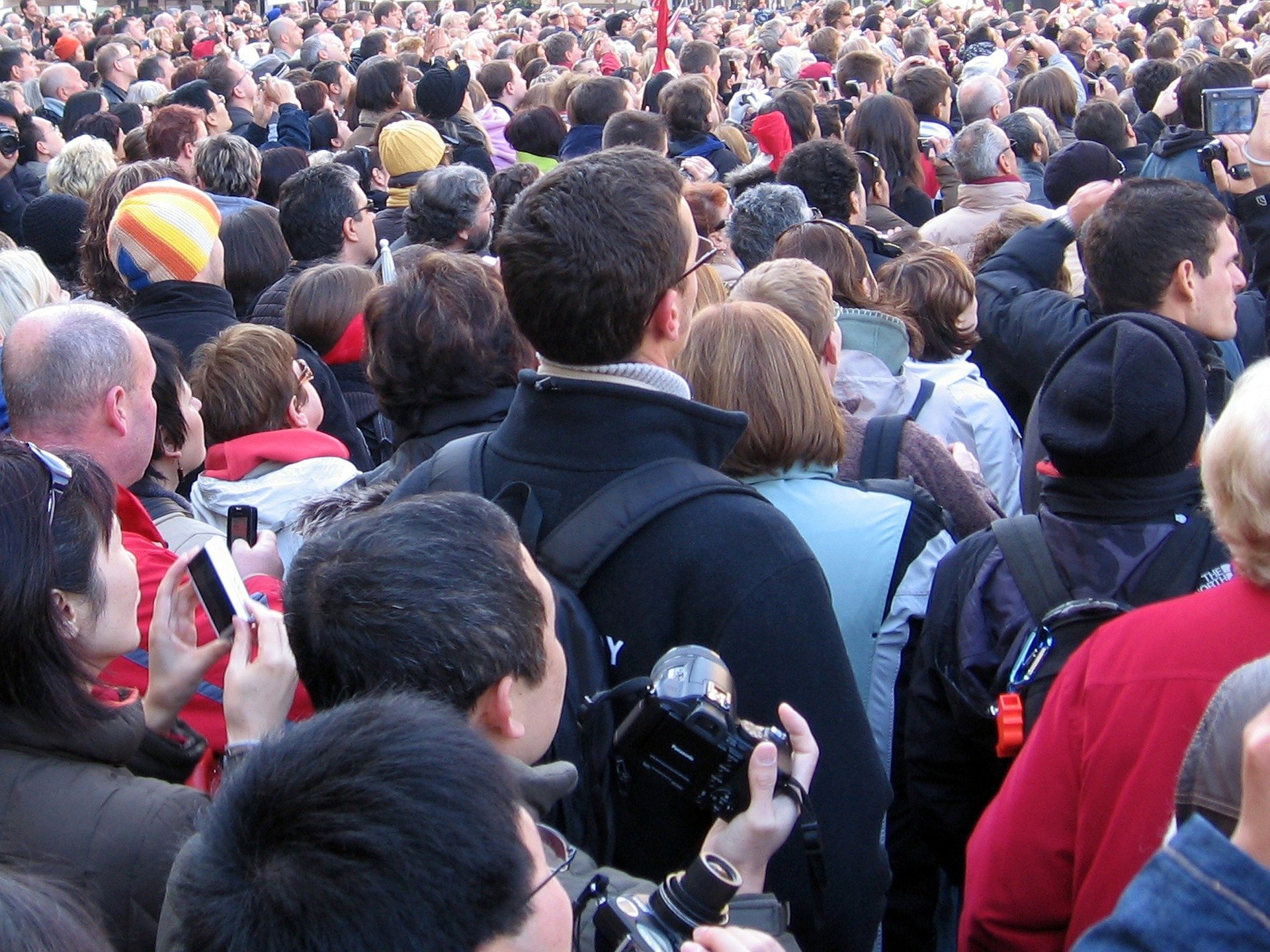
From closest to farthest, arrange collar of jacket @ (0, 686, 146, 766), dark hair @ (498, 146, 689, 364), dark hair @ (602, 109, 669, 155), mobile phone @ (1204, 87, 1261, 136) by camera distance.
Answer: collar of jacket @ (0, 686, 146, 766)
dark hair @ (498, 146, 689, 364)
mobile phone @ (1204, 87, 1261, 136)
dark hair @ (602, 109, 669, 155)

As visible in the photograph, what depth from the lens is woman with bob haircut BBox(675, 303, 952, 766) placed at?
2.42 metres

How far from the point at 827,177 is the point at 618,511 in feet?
11.6

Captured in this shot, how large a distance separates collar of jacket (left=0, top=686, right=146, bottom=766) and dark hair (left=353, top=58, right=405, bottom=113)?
258 inches

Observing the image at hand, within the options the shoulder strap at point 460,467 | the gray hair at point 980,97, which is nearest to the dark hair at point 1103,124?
the gray hair at point 980,97

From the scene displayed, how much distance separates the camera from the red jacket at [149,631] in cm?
192

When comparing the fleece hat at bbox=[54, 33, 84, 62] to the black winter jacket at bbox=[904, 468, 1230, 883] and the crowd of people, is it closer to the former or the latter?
the crowd of people

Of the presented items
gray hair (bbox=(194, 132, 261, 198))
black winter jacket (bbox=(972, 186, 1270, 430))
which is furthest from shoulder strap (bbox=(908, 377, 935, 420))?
gray hair (bbox=(194, 132, 261, 198))

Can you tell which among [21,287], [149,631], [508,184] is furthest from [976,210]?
[149,631]

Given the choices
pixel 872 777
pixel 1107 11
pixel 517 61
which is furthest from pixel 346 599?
pixel 1107 11

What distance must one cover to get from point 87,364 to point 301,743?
1.73m

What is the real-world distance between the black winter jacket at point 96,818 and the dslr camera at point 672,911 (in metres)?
0.52

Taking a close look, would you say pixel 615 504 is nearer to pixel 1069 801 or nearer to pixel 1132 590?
pixel 1069 801

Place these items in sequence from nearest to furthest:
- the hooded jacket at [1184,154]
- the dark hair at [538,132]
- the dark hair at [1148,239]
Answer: the dark hair at [1148,239]
the hooded jacket at [1184,154]
the dark hair at [538,132]

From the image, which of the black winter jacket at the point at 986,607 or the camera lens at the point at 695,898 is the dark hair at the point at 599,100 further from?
the camera lens at the point at 695,898
